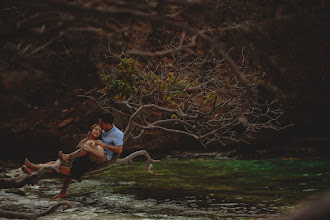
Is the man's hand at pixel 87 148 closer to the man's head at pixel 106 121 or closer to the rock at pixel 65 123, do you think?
the man's head at pixel 106 121

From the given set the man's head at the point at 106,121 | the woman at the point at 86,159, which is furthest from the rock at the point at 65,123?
the man's head at the point at 106,121

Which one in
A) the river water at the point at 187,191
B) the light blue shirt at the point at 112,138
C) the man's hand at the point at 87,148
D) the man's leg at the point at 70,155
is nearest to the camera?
the man's leg at the point at 70,155

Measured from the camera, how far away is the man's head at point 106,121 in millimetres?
7262

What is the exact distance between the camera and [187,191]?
10.4 metres

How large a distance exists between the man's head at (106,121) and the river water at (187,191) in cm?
164

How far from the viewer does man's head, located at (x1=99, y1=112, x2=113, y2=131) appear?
7262 mm

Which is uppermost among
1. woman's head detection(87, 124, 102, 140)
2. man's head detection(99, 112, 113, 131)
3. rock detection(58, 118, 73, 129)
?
rock detection(58, 118, 73, 129)

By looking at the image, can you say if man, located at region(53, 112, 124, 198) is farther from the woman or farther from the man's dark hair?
the woman

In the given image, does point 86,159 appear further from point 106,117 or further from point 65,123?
point 65,123

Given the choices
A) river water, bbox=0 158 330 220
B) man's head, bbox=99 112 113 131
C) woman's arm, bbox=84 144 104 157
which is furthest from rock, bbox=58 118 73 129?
woman's arm, bbox=84 144 104 157

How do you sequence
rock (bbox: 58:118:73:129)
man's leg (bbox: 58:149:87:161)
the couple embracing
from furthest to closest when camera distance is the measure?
rock (bbox: 58:118:73:129), the couple embracing, man's leg (bbox: 58:149:87:161)

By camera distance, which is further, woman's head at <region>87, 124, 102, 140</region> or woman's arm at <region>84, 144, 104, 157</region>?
woman's head at <region>87, 124, 102, 140</region>

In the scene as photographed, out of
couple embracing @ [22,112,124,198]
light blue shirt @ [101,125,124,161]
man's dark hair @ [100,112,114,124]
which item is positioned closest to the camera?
couple embracing @ [22,112,124,198]

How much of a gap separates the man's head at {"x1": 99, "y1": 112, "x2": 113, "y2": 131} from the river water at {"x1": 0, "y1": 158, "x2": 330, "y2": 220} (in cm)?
164
